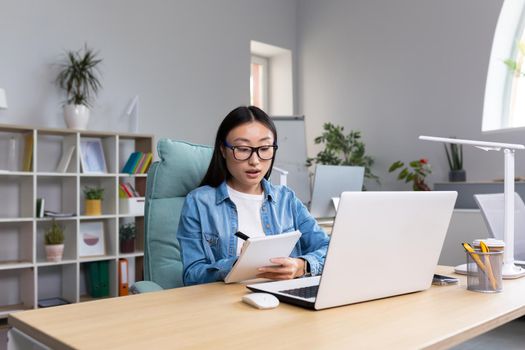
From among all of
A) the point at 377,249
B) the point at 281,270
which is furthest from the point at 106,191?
the point at 377,249

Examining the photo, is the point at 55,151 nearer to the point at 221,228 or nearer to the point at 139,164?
the point at 139,164

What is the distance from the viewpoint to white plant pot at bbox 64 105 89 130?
3785 millimetres

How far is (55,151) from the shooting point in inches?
156

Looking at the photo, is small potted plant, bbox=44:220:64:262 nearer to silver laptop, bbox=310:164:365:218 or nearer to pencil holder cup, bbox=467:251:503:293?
silver laptop, bbox=310:164:365:218

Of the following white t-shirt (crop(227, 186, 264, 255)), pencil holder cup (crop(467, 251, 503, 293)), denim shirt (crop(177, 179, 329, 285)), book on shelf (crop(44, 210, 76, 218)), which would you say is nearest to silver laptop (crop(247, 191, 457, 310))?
pencil holder cup (crop(467, 251, 503, 293))

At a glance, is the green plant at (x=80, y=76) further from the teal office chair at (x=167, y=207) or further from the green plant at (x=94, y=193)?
the teal office chair at (x=167, y=207)

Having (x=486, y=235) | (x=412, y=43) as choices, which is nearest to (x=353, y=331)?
(x=486, y=235)

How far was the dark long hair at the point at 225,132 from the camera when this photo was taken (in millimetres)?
1564

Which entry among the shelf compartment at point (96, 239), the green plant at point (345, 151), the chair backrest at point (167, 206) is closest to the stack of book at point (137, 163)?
the shelf compartment at point (96, 239)

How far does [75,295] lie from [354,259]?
325 centimetres

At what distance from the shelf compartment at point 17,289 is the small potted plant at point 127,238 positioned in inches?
26.9

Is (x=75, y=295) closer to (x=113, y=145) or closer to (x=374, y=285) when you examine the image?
(x=113, y=145)

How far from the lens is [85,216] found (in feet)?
12.5

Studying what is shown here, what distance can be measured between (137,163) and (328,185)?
5.89 feet
